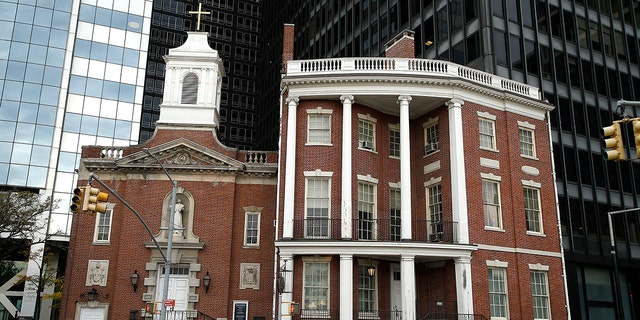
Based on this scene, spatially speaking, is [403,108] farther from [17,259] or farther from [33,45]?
[33,45]

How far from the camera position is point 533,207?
102ft

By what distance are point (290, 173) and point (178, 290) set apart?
8.96m

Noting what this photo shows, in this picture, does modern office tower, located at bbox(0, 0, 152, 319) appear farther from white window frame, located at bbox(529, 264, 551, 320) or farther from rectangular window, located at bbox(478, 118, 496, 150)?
white window frame, located at bbox(529, 264, 551, 320)

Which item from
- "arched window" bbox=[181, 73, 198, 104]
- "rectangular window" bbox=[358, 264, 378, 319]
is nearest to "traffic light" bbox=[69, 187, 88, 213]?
"rectangular window" bbox=[358, 264, 378, 319]

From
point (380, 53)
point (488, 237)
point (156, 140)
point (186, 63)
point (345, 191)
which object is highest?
→ point (380, 53)

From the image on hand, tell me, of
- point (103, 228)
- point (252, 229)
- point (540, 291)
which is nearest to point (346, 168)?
point (252, 229)

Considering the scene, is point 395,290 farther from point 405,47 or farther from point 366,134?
point 405,47

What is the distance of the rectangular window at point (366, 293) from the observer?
27688 millimetres

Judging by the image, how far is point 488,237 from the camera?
28.6m

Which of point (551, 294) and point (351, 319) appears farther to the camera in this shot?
point (551, 294)

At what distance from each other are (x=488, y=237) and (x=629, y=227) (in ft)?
61.6

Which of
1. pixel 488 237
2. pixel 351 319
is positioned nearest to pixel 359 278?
pixel 351 319

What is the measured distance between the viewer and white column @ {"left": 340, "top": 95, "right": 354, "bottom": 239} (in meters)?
27.3

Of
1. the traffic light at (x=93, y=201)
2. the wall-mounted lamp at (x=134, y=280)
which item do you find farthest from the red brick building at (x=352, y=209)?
the traffic light at (x=93, y=201)
